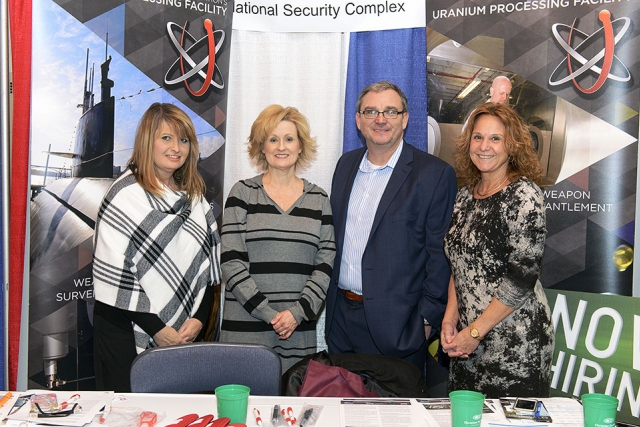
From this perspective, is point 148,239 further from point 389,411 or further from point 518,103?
point 518,103

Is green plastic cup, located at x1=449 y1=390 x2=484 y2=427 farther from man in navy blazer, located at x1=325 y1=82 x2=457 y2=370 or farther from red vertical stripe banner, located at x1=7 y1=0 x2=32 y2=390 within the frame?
red vertical stripe banner, located at x1=7 y1=0 x2=32 y2=390

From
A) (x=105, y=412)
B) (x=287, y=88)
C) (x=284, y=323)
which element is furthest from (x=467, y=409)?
(x=287, y=88)

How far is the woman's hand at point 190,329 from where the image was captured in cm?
259

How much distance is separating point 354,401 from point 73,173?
6.19 ft

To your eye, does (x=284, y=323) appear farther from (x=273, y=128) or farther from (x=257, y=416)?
(x=257, y=416)

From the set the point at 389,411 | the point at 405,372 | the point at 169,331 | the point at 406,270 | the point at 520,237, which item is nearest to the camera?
the point at 389,411

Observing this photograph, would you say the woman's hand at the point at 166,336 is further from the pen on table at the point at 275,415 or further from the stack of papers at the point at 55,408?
the pen on table at the point at 275,415

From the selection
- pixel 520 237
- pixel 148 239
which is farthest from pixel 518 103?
pixel 148 239

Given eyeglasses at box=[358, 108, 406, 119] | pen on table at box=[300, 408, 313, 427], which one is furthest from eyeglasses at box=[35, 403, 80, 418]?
eyeglasses at box=[358, 108, 406, 119]

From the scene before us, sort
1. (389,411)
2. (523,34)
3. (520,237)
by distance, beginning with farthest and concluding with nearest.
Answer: (523,34) < (520,237) < (389,411)

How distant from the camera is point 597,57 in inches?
122

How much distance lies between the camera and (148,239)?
100 inches

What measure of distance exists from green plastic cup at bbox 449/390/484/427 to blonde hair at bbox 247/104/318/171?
1.54 metres

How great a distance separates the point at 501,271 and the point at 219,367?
115 cm
